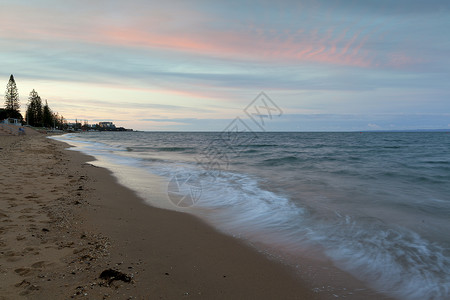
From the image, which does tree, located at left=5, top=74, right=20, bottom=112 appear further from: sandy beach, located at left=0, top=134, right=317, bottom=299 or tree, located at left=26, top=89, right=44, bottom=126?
sandy beach, located at left=0, top=134, right=317, bottom=299

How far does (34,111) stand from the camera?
10125 cm

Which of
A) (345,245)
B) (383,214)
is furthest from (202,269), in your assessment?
(383,214)

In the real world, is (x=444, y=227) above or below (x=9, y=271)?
below

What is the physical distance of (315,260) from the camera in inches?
167

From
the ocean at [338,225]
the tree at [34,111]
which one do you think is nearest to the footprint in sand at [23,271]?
the ocean at [338,225]

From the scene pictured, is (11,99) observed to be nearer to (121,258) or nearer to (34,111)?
(34,111)

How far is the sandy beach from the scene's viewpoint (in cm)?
293

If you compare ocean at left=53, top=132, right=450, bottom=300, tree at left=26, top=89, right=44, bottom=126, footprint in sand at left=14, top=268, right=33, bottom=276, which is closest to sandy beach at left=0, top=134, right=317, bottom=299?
footprint in sand at left=14, top=268, right=33, bottom=276

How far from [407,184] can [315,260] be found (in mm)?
11019

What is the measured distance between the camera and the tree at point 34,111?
97188 mm

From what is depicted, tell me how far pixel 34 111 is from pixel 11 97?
20.6 metres

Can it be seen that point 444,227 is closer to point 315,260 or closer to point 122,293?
point 315,260

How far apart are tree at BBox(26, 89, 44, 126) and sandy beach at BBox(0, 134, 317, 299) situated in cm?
11393

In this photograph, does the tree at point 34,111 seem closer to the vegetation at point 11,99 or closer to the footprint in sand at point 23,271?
the vegetation at point 11,99
